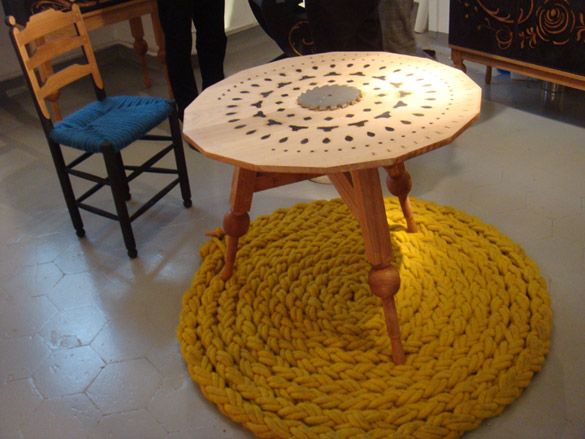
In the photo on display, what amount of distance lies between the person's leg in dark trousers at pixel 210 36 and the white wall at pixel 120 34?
3.70 feet

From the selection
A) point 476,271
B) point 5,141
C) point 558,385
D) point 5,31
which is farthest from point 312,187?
point 5,31

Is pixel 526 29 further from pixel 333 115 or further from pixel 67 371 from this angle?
pixel 67 371

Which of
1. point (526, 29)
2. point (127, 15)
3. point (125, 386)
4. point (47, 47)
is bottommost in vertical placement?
point (125, 386)

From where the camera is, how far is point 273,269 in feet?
6.87

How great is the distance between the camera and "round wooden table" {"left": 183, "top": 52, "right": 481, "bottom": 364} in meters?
1.47

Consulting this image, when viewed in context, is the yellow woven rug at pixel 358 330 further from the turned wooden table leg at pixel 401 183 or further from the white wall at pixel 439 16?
the white wall at pixel 439 16

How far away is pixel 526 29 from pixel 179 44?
4.96 feet

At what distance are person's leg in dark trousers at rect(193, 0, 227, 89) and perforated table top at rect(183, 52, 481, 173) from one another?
935 millimetres

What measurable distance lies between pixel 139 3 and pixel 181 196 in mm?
1191

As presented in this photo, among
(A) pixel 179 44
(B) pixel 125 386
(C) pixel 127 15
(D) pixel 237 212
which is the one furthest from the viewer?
(C) pixel 127 15

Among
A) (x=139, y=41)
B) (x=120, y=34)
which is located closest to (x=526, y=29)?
(x=139, y=41)

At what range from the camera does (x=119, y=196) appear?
217cm

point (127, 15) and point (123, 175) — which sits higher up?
point (127, 15)

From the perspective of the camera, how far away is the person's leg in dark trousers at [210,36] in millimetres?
2844
